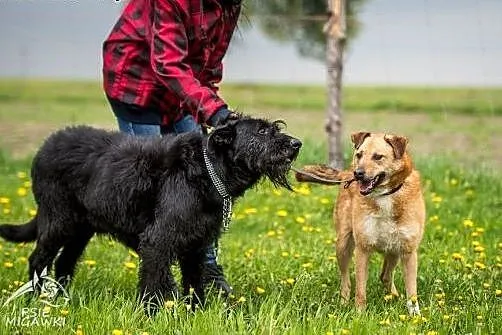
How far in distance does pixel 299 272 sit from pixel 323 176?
2.56 feet

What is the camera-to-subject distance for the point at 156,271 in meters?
5.44

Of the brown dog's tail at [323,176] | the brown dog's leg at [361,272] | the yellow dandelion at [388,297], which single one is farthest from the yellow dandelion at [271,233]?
the yellow dandelion at [388,297]

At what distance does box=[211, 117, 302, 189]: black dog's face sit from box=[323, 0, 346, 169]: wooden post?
542cm

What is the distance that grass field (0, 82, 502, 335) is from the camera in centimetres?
495

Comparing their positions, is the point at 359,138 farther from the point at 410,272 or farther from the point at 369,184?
the point at 410,272

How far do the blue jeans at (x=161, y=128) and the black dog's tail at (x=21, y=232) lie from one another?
91 cm

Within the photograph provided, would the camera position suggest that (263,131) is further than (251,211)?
No

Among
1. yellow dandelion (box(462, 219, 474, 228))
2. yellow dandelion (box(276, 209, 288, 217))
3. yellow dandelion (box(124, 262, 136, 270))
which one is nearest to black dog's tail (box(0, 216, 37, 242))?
yellow dandelion (box(124, 262, 136, 270))

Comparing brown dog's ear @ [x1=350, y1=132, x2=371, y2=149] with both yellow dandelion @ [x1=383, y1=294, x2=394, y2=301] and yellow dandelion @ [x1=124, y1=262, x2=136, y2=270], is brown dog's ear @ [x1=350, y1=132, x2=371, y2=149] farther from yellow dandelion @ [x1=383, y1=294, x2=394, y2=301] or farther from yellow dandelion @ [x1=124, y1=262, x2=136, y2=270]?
yellow dandelion @ [x1=124, y1=262, x2=136, y2=270]

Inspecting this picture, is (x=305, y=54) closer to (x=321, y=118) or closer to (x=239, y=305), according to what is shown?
(x=321, y=118)

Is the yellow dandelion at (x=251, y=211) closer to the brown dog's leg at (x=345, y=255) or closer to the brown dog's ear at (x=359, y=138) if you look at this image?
the brown dog's leg at (x=345, y=255)

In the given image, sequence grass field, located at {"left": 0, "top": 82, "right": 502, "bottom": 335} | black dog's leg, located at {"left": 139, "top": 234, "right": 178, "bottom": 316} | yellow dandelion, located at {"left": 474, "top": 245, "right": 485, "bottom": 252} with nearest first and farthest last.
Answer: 1. grass field, located at {"left": 0, "top": 82, "right": 502, "bottom": 335}
2. black dog's leg, located at {"left": 139, "top": 234, "right": 178, "bottom": 316}
3. yellow dandelion, located at {"left": 474, "top": 245, "right": 485, "bottom": 252}

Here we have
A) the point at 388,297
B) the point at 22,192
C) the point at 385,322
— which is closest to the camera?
the point at 385,322

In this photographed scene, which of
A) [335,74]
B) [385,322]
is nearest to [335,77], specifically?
[335,74]
